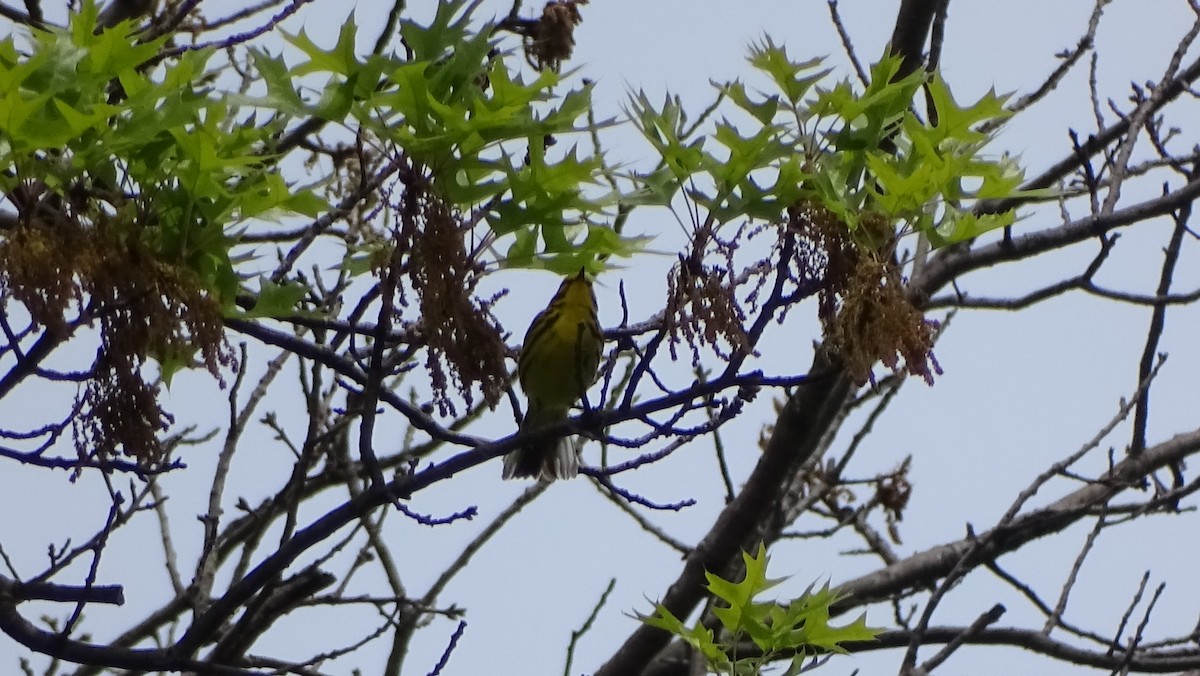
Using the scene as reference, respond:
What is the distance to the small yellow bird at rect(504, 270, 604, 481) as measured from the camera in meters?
5.57

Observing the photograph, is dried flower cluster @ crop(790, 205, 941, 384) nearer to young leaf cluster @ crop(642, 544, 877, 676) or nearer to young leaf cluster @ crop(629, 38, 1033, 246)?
young leaf cluster @ crop(629, 38, 1033, 246)

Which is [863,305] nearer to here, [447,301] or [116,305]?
[447,301]

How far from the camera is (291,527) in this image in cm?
379

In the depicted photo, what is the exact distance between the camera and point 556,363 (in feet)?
18.8

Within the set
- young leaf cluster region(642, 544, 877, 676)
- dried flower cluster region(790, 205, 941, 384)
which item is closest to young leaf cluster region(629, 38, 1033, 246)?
dried flower cluster region(790, 205, 941, 384)

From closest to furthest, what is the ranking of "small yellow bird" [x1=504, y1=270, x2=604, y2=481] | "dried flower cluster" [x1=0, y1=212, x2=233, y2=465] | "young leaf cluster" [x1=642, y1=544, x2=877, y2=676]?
"dried flower cluster" [x1=0, y1=212, x2=233, y2=465], "young leaf cluster" [x1=642, y1=544, x2=877, y2=676], "small yellow bird" [x1=504, y1=270, x2=604, y2=481]

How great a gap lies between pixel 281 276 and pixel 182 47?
121 cm

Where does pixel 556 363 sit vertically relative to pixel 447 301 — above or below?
above

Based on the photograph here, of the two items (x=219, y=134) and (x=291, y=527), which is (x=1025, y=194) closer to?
(x=219, y=134)

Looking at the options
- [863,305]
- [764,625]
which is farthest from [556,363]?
[863,305]

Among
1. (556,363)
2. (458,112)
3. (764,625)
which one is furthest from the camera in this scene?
(556,363)

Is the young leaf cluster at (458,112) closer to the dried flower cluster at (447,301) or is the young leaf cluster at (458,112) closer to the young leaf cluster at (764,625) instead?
the dried flower cluster at (447,301)

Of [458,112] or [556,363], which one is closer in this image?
[458,112]

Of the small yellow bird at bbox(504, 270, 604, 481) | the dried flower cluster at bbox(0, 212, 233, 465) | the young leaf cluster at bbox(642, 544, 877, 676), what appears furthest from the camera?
the small yellow bird at bbox(504, 270, 604, 481)
